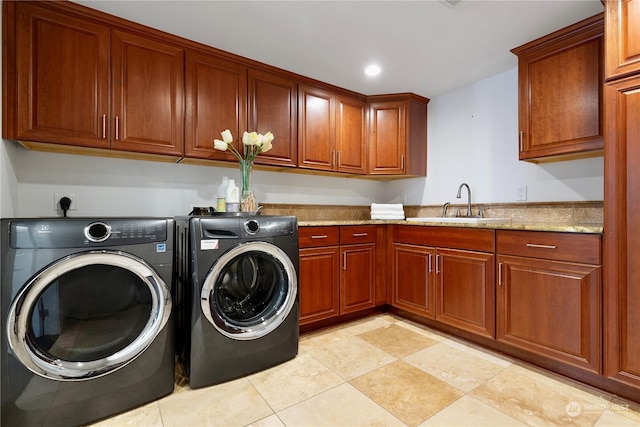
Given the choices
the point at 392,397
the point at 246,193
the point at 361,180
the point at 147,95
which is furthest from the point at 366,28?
the point at 392,397

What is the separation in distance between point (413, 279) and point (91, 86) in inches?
106

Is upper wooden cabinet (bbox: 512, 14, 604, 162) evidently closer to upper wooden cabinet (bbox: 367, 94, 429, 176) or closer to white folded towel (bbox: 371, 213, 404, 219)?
upper wooden cabinet (bbox: 367, 94, 429, 176)

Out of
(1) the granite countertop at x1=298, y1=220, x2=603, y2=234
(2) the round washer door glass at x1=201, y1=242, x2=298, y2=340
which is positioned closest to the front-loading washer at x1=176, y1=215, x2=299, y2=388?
(2) the round washer door glass at x1=201, y1=242, x2=298, y2=340

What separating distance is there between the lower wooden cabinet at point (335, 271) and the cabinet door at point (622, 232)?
5.18 feet

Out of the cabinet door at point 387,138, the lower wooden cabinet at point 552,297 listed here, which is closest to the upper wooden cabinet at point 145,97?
the cabinet door at point 387,138

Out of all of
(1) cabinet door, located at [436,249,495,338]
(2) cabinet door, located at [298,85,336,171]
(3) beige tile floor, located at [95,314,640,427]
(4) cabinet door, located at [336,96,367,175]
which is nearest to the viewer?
(3) beige tile floor, located at [95,314,640,427]

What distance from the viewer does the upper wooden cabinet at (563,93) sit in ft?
6.41

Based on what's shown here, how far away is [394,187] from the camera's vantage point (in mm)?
3625

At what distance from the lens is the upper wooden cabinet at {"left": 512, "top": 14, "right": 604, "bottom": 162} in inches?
76.9

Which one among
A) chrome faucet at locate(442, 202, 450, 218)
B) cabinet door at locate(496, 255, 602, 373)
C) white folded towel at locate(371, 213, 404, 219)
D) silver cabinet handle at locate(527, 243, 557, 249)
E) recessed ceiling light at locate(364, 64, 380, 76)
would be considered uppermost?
recessed ceiling light at locate(364, 64, 380, 76)

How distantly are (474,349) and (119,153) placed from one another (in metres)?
2.82

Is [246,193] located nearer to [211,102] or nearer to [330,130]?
[211,102]

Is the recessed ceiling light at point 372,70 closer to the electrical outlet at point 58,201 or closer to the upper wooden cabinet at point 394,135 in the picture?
the upper wooden cabinet at point 394,135

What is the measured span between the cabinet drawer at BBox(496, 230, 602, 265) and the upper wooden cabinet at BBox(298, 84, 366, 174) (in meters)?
1.51
